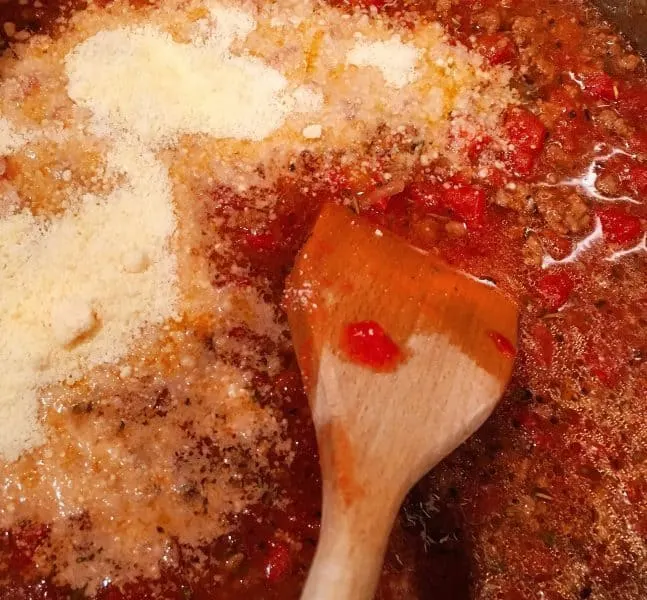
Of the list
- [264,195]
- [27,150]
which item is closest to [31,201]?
[27,150]

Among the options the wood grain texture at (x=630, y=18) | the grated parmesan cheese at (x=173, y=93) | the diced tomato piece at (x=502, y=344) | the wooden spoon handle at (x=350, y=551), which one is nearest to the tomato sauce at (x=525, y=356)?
the diced tomato piece at (x=502, y=344)

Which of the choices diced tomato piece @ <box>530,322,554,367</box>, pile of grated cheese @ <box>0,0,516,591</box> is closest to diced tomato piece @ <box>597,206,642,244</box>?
diced tomato piece @ <box>530,322,554,367</box>

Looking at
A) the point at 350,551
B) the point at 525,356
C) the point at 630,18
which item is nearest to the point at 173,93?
the point at 525,356

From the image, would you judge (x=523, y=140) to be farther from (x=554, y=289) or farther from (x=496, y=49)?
(x=554, y=289)

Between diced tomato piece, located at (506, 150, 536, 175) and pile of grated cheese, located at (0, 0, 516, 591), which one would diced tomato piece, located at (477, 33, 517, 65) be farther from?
diced tomato piece, located at (506, 150, 536, 175)

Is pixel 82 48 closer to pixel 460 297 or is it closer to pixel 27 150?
pixel 27 150

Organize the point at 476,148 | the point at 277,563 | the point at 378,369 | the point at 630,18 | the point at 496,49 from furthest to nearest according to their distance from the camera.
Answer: the point at 630,18
the point at 496,49
the point at 476,148
the point at 277,563
the point at 378,369

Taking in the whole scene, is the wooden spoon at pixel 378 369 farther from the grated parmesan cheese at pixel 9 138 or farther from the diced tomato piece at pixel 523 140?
the grated parmesan cheese at pixel 9 138
